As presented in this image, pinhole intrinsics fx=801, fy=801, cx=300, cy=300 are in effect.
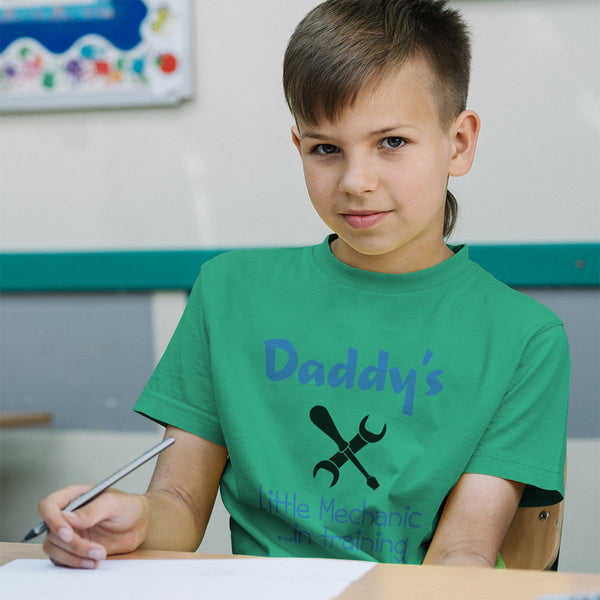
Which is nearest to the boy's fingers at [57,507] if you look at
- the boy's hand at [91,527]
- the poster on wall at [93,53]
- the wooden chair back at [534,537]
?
the boy's hand at [91,527]

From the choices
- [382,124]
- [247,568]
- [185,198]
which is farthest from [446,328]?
[185,198]

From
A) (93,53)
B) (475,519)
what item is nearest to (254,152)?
(93,53)

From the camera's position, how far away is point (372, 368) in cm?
92

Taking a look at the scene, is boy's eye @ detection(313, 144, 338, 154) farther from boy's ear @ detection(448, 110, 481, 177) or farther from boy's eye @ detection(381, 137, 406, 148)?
boy's ear @ detection(448, 110, 481, 177)

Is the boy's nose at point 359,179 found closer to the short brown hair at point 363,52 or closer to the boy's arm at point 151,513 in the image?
the short brown hair at point 363,52

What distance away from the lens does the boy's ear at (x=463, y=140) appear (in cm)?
97

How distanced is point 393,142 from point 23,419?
1.17 meters

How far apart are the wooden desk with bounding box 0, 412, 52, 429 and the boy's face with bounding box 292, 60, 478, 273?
3.43 ft

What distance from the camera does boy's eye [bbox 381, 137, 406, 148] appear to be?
2.86ft

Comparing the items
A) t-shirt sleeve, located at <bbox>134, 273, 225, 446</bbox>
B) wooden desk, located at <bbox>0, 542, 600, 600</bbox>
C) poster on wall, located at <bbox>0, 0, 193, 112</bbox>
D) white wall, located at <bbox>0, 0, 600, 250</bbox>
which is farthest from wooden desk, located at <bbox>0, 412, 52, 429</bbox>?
wooden desk, located at <bbox>0, 542, 600, 600</bbox>

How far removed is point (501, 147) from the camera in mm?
1626

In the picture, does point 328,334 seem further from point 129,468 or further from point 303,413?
point 129,468

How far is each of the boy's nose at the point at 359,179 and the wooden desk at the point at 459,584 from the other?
391 mm

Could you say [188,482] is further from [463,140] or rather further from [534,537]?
[463,140]
